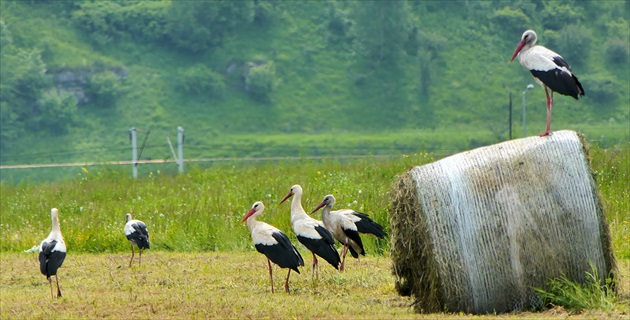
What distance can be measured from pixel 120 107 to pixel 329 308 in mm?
84106

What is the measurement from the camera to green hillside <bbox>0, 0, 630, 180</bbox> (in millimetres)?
87875

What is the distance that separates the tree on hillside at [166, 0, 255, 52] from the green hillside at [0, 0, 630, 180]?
15cm

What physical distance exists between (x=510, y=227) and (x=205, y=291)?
4119 mm

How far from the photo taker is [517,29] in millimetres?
102000

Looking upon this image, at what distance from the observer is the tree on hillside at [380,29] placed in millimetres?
103562

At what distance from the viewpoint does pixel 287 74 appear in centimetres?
10138

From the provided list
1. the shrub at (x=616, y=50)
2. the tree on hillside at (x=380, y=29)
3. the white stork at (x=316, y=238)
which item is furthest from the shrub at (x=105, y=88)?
the white stork at (x=316, y=238)

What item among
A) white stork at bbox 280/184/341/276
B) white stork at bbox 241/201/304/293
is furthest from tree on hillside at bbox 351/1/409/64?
white stork at bbox 241/201/304/293

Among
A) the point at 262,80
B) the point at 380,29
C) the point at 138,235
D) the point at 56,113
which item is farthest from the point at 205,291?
the point at 380,29

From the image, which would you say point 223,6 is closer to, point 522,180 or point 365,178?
point 365,178

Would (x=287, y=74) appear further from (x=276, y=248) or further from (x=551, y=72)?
(x=551, y=72)

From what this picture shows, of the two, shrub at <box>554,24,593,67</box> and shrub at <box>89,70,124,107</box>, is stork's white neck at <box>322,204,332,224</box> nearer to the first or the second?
shrub at <box>89,70,124,107</box>

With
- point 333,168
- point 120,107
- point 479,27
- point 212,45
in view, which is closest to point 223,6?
point 212,45

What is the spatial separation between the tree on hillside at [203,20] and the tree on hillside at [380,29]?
10.9 meters
